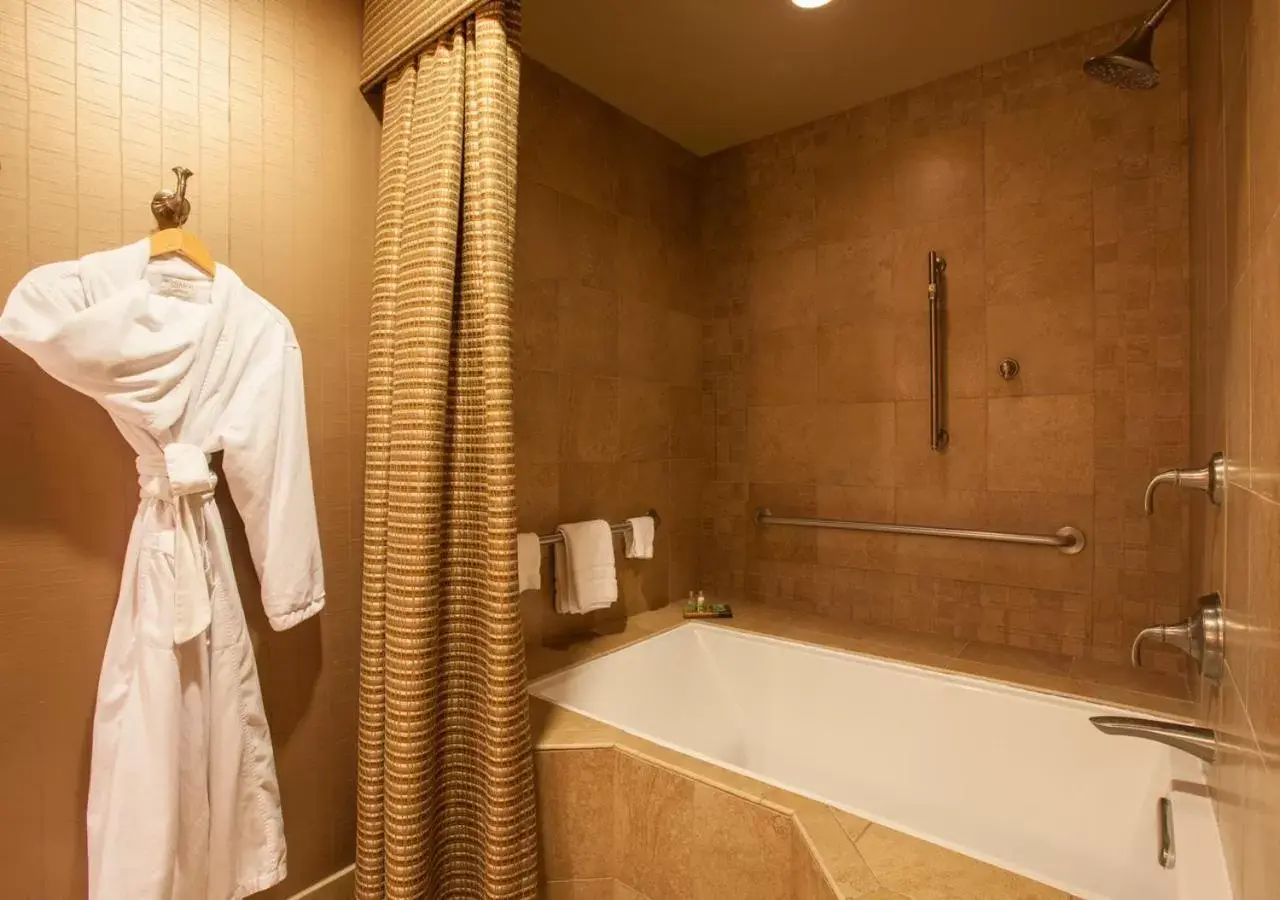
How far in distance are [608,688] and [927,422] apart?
1.48 metres

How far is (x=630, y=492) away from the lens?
2535 mm

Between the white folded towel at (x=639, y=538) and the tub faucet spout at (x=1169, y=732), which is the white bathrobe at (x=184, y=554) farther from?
the tub faucet spout at (x=1169, y=732)

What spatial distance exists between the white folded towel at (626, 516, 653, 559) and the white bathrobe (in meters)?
1.23

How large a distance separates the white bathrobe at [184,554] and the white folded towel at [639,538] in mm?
1234

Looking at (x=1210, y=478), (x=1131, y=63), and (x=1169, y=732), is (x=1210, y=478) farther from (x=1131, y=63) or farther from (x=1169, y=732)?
(x=1131, y=63)

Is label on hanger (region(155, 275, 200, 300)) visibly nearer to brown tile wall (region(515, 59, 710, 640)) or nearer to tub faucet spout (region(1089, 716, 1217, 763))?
brown tile wall (region(515, 59, 710, 640))

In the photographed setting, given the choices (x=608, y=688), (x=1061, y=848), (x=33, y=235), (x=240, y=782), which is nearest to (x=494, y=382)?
(x=33, y=235)

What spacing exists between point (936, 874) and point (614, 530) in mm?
1541

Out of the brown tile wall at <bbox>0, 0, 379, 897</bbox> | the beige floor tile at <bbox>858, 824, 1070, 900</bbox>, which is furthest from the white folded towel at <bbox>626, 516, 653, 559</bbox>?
the beige floor tile at <bbox>858, 824, 1070, 900</bbox>

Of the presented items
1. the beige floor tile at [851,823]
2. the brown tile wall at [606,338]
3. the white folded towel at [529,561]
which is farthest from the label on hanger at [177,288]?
the beige floor tile at [851,823]

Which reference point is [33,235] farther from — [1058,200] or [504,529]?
[1058,200]

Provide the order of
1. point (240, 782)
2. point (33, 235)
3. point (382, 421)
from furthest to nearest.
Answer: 1. point (382, 421)
2. point (240, 782)
3. point (33, 235)

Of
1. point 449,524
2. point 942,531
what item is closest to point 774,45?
point 942,531

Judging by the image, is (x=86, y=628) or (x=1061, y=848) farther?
(x=1061, y=848)
